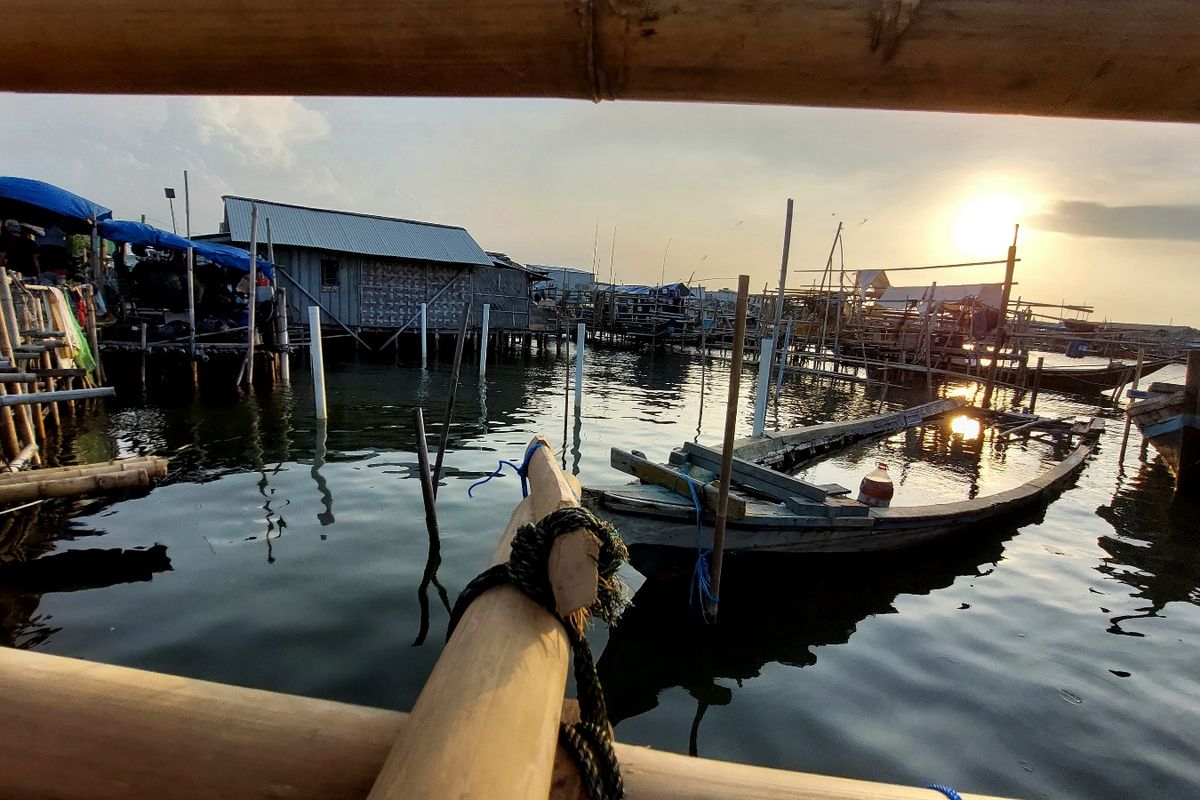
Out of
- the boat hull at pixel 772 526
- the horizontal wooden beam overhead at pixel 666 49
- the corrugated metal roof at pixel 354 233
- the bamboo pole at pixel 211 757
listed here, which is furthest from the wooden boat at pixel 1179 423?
the corrugated metal roof at pixel 354 233

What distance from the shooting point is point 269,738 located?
142 cm

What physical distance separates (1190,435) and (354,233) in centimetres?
2779

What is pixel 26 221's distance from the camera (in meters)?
16.2

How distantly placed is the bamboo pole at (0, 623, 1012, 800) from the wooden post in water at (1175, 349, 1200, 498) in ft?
43.9

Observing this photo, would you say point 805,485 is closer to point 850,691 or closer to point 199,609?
point 850,691

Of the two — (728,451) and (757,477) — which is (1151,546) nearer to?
(757,477)

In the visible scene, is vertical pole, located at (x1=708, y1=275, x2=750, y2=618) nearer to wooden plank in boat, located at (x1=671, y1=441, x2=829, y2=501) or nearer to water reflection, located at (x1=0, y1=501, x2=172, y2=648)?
wooden plank in boat, located at (x1=671, y1=441, x2=829, y2=501)

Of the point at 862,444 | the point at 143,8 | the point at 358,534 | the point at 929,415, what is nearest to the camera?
the point at 143,8

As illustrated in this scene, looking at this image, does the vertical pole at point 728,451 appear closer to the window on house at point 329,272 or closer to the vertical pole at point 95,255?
the vertical pole at point 95,255

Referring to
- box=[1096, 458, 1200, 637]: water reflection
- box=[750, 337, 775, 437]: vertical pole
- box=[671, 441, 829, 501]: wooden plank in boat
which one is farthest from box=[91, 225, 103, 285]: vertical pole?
box=[1096, 458, 1200, 637]: water reflection

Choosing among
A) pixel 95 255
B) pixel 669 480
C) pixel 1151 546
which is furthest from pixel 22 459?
pixel 1151 546

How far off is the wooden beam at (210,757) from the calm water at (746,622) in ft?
10.5

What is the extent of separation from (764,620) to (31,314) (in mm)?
13021

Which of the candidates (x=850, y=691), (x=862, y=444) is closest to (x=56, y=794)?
(x=850, y=691)
